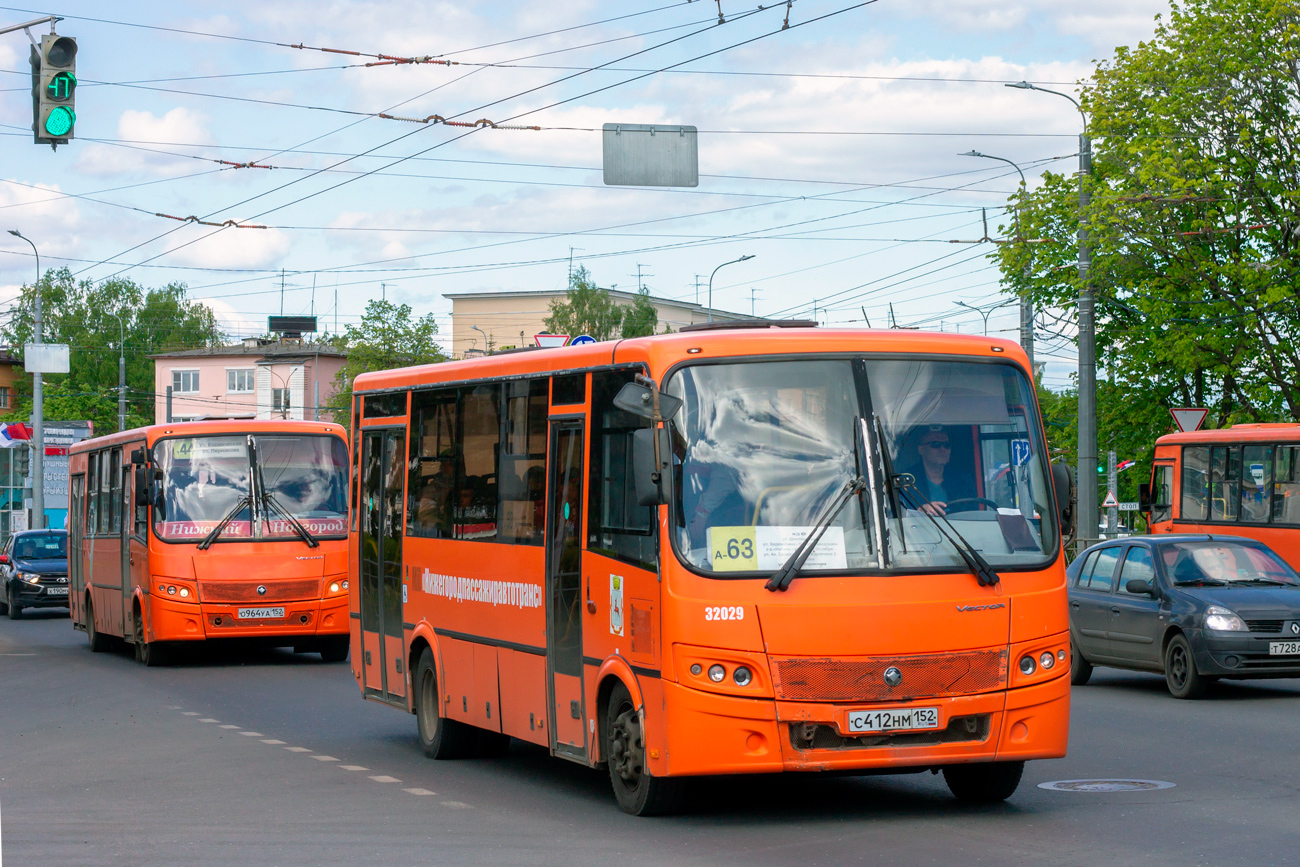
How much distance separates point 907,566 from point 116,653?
19.0 m

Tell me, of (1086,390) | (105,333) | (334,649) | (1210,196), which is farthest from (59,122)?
(105,333)

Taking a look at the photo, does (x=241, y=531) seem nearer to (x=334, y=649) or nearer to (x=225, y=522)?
(x=225, y=522)

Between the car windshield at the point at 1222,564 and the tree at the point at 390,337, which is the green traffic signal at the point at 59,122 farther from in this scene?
the tree at the point at 390,337

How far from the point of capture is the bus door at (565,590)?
10547 mm

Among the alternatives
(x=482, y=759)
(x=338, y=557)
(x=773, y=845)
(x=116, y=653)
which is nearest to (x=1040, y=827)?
(x=773, y=845)

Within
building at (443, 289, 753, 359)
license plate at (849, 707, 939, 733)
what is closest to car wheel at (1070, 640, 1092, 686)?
license plate at (849, 707, 939, 733)

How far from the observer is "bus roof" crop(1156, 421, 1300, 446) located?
27672 mm

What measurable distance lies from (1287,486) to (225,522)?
50.7 ft

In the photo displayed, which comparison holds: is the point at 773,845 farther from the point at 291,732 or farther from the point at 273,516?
the point at 273,516

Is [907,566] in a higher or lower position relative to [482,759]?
higher

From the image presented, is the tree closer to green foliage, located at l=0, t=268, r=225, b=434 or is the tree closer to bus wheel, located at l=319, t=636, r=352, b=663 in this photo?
green foliage, located at l=0, t=268, r=225, b=434

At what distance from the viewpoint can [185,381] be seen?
12500 centimetres

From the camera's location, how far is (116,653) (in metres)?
26.0

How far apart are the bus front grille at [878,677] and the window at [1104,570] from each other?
9.72m
